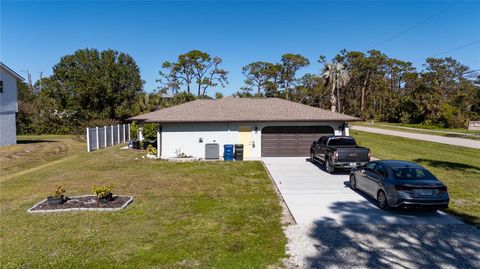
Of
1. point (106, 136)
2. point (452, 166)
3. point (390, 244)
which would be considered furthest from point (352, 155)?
point (106, 136)

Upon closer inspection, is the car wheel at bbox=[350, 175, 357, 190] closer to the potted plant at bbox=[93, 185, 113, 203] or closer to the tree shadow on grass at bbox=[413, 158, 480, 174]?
the tree shadow on grass at bbox=[413, 158, 480, 174]

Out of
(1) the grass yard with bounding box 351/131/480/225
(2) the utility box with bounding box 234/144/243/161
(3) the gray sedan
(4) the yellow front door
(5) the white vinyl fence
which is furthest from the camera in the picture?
(5) the white vinyl fence

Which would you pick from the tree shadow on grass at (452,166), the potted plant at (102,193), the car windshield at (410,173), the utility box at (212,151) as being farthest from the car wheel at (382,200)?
the utility box at (212,151)

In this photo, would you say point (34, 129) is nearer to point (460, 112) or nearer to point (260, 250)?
point (260, 250)

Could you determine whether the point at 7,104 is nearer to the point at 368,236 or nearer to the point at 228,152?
the point at 228,152

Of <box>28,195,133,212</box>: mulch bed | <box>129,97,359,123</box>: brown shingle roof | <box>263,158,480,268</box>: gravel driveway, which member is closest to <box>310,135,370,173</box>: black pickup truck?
<box>263,158,480,268</box>: gravel driveway
